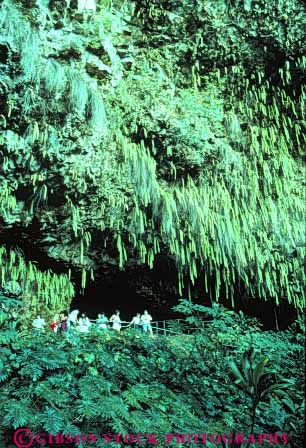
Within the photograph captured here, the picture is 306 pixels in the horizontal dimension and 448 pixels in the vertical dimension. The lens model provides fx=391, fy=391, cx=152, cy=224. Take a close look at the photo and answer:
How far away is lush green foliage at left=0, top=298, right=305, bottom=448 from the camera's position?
2.55 m

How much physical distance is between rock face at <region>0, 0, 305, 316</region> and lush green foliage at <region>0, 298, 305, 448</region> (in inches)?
136

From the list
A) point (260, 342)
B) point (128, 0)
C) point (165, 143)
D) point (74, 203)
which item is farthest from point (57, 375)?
point (128, 0)

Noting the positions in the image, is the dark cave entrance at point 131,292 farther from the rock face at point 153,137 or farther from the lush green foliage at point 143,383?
the lush green foliage at point 143,383

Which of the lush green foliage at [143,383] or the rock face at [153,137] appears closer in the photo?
the lush green foliage at [143,383]

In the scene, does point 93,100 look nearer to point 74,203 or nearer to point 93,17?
point 93,17

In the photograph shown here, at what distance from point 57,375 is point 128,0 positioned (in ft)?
21.0

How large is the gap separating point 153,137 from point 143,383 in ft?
16.2

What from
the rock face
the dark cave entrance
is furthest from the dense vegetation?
the dark cave entrance

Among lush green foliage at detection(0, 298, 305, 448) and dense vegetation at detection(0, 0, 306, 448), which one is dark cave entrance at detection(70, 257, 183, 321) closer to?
dense vegetation at detection(0, 0, 306, 448)

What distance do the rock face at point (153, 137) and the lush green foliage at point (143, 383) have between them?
11.3ft

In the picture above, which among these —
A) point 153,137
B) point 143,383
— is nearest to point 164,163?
point 153,137

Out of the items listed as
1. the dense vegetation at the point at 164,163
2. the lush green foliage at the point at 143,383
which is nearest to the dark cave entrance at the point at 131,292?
the dense vegetation at the point at 164,163

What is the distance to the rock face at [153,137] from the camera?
6.44 m

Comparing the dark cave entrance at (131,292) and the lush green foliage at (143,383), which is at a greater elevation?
the dark cave entrance at (131,292)
